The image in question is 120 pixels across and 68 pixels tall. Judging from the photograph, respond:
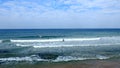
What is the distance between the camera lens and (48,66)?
42.8ft

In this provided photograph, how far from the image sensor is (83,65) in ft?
42.5

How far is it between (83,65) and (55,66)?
1.87 meters

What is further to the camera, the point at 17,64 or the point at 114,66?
the point at 17,64

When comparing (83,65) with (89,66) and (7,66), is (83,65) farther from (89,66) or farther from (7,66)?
(7,66)

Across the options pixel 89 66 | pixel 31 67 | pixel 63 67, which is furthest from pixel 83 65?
pixel 31 67

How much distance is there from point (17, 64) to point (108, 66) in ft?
20.6

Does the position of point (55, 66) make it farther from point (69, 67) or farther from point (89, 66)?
point (89, 66)

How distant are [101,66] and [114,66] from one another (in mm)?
845

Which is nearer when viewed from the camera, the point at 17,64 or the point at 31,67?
the point at 31,67

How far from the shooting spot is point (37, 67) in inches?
505

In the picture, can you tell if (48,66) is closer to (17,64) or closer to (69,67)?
(69,67)

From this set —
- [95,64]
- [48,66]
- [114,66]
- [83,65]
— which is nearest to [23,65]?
[48,66]

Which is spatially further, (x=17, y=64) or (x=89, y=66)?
(x=17, y=64)

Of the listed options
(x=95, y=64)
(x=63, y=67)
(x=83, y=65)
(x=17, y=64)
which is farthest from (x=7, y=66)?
(x=95, y=64)
